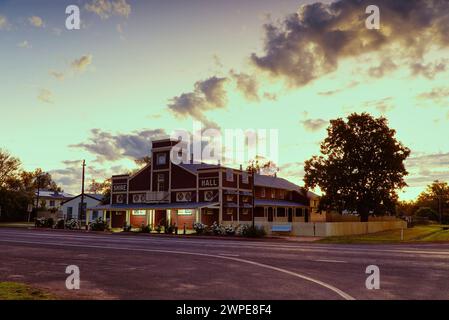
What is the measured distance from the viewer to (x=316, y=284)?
1075 centimetres

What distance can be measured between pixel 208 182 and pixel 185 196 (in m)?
3.85

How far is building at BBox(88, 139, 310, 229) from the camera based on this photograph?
52.6 meters

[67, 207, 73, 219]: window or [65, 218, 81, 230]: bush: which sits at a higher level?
Answer: [67, 207, 73, 219]: window

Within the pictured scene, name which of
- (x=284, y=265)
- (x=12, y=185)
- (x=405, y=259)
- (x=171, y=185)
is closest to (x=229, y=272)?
(x=284, y=265)

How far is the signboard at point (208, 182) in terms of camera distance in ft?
173

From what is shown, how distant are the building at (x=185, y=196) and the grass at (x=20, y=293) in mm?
39579

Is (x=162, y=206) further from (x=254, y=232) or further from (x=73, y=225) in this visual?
(x=254, y=232)

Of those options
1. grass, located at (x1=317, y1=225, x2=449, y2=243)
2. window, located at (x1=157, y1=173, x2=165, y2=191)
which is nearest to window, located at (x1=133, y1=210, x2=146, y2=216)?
window, located at (x1=157, y1=173, x2=165, y2=191)

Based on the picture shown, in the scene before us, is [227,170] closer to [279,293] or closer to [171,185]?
[171,185]

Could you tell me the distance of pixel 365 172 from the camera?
52906mm

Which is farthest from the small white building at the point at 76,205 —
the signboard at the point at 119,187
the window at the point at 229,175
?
the window at the point at 229,175

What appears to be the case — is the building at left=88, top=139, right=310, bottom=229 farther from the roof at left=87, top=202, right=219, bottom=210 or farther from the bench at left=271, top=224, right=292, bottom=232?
the bench at left=271, top=224, right=292, bottom=232

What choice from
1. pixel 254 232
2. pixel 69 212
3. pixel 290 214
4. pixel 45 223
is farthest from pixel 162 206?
pixel 69 212
